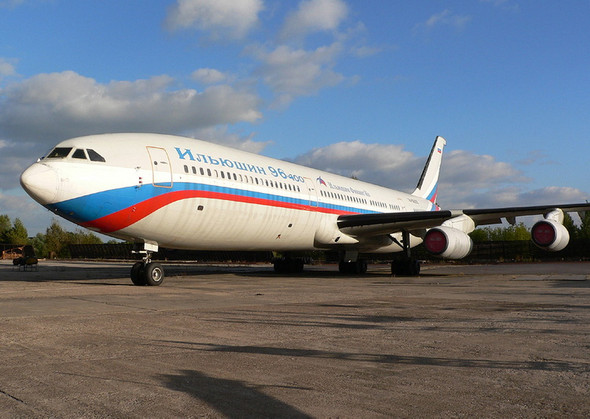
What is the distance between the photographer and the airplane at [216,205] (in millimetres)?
12953

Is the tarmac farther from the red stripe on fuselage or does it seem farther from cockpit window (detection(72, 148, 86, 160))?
cockpit window (detection(72, 148, 86, 160))

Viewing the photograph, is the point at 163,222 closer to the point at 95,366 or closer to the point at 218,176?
the point at 218,176

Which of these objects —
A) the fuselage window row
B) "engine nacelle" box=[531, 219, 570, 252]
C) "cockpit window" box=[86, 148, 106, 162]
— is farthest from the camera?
"engine nacelle" box=[531, 219, 570, 252]

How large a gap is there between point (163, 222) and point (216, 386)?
1086cm

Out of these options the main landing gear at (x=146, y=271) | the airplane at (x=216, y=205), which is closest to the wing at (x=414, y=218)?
the airplane at (x=216, y=205)

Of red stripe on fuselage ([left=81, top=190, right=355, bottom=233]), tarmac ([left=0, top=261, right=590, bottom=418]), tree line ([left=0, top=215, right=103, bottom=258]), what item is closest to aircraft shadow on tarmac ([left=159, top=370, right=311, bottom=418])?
tarmac ([left=0, top=261, right=590, bottom=418])

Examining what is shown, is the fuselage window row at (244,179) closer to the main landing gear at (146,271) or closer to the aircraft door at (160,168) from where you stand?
the aircraft door at (160,168)

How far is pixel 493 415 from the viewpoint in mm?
3273

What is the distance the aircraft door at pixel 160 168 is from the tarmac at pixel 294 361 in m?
5.54

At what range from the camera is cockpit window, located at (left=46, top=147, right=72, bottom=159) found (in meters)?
13.0

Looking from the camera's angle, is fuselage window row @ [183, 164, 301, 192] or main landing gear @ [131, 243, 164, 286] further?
fuselage window row @ [183, 164, 301, 192]

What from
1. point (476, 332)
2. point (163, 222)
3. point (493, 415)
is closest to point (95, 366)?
point (493, 415)

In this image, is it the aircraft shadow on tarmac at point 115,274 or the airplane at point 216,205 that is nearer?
the airplane at point 216,205

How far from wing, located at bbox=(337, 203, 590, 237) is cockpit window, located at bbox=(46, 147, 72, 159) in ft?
39.7
